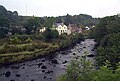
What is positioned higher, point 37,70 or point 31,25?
point 31,25

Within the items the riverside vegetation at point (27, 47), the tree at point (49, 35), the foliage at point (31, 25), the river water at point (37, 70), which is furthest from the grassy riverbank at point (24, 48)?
the foliage at point (31, 25)

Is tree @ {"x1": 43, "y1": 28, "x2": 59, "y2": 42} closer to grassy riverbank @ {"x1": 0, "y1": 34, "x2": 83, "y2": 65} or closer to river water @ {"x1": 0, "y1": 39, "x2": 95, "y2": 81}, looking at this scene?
grassy riverbank @ {"x1": 0, "y1": 34, "x2": 83, "y2": 65}

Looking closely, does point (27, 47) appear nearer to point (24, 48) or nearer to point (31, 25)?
point (24, 48)

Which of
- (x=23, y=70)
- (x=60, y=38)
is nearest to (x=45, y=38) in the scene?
(x=60, y=38)

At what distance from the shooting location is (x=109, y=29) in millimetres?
91188

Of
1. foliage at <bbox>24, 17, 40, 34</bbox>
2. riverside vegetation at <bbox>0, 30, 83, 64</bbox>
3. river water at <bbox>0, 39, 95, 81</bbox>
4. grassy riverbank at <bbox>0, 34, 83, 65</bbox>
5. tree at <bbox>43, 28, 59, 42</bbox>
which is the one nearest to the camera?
river water at <bbox>0, 39, 95, 81</bbox>

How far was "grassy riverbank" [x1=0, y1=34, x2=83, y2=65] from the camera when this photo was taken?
75.6 metres

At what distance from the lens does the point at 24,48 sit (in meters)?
84.4

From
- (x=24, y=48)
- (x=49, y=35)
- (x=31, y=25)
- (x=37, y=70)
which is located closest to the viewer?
(x=37, y=70)

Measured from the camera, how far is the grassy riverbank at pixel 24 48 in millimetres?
75625

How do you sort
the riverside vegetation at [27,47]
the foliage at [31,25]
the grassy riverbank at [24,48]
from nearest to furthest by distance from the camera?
the grassy riverbank at [24,48] → the riverside vegetation at [27,47] → the foliage at [31,25]

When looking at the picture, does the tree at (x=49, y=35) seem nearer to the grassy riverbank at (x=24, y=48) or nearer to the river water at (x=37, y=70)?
the grassy riverbank at (x=24, y=48)

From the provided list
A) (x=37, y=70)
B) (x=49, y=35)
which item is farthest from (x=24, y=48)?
(x=49, y=35)

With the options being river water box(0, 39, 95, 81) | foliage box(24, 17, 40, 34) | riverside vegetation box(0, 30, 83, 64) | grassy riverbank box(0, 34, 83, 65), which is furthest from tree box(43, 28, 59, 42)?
river water box(0, 39, 95, 81)
